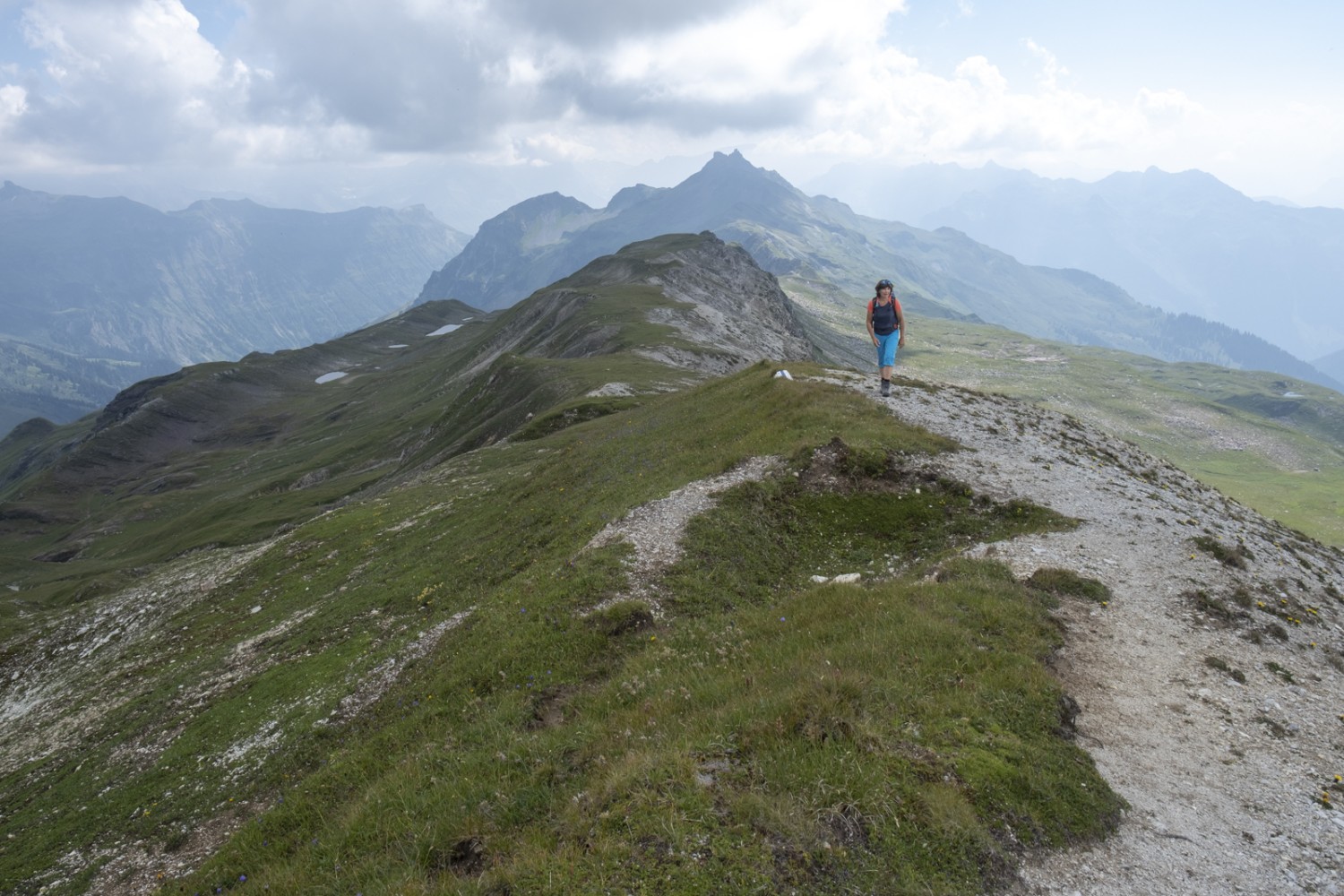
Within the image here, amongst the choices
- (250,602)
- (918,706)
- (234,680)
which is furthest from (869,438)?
(250,602)

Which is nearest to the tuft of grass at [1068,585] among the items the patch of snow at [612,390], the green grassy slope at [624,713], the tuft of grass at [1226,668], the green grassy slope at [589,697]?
the green grassy slope at [624,713]

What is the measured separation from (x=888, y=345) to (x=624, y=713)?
22105 millimetres

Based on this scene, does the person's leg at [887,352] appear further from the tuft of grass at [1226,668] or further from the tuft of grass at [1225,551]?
the tuft of grass at [1226,668]

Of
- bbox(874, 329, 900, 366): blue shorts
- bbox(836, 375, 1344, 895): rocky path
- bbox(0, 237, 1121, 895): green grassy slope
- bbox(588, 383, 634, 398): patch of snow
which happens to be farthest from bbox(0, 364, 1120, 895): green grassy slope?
bbox(588, 383, 634, 398): patch of snow

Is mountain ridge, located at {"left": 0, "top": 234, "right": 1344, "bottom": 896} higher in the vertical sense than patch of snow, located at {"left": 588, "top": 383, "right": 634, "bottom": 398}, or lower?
lower

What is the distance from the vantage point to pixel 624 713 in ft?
40.7

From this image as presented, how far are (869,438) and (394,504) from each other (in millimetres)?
37755

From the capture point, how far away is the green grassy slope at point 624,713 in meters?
8.56

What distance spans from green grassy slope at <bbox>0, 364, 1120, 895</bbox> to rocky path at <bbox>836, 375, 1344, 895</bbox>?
87 cm

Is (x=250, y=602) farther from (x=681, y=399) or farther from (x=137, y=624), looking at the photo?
(x=681, y=399)

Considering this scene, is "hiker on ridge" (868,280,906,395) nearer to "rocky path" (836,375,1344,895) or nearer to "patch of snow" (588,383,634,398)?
"rocky path" (836,375,1344,895)

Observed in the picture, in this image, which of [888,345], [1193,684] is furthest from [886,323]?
[1193,684]

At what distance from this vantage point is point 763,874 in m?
7.70

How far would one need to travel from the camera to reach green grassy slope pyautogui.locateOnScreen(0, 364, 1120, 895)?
28.1 ft
